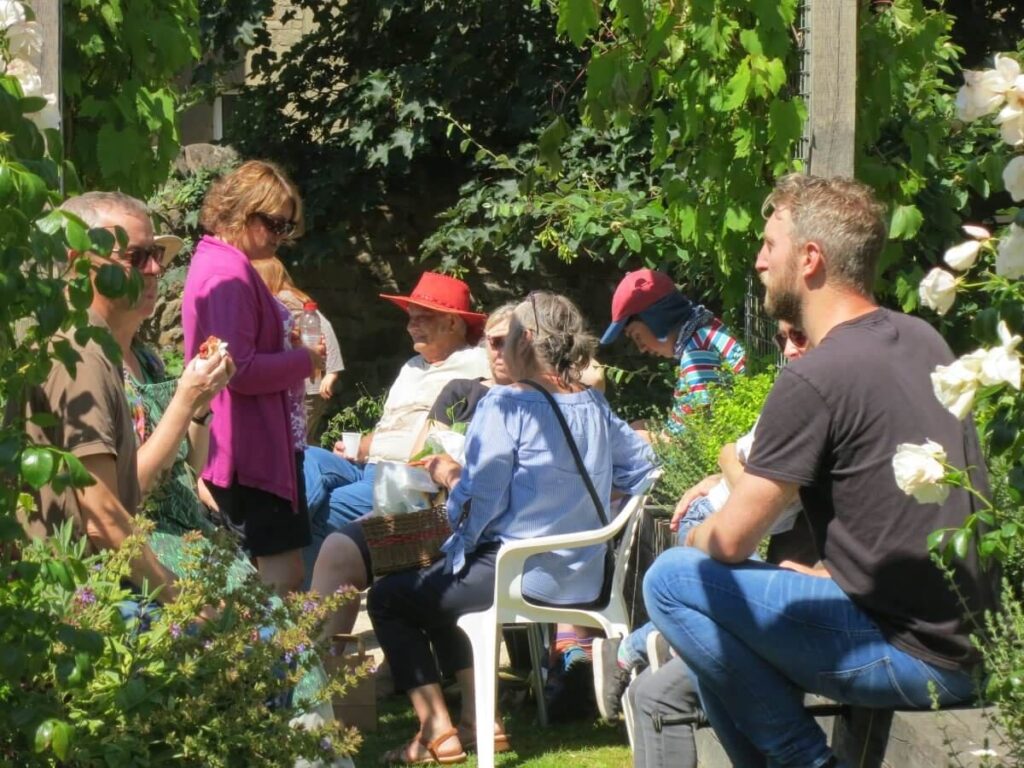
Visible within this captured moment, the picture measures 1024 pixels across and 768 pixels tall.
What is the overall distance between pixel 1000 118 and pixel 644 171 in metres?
6.82

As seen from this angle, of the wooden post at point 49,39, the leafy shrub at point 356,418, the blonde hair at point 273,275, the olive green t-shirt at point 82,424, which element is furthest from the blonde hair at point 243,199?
the leafy shrub at point 356,418

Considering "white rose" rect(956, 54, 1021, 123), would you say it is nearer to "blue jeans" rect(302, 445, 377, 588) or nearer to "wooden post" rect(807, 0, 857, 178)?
"wooden post" rect(807, 0, 857, 178)

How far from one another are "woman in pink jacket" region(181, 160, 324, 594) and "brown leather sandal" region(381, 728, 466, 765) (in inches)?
24.7

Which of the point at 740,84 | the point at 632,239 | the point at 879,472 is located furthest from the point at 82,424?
the point at 632,239

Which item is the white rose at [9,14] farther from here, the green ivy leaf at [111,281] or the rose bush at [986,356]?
the rose bush at [986,356]

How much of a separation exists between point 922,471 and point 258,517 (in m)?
2.98

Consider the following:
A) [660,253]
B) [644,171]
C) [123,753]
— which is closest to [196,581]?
[123,753]

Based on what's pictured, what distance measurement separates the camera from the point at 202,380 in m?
3.57

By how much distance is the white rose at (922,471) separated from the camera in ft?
7.73

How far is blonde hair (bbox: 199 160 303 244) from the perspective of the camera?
505 centimetres

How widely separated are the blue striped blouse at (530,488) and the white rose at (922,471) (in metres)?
2.54

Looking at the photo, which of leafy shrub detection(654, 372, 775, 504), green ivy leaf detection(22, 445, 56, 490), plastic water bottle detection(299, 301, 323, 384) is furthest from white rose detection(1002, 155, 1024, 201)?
plastic water bottle detection(299, 301, 323, 384)

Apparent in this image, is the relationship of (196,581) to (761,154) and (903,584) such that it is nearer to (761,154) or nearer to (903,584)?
(903,584)

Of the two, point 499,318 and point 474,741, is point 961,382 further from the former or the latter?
point 499,318
